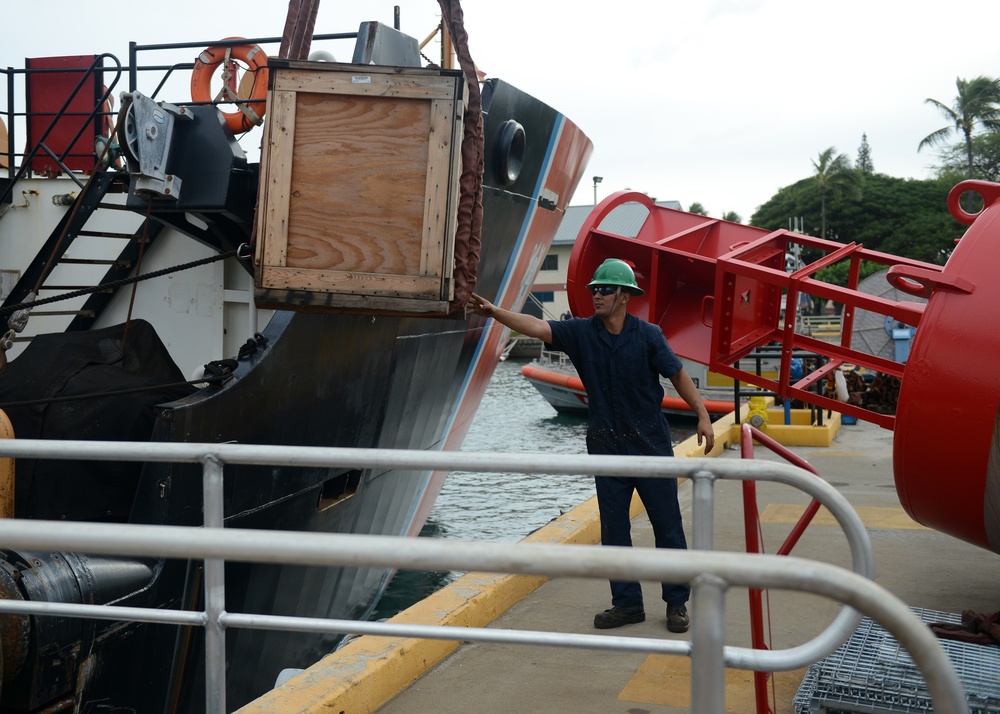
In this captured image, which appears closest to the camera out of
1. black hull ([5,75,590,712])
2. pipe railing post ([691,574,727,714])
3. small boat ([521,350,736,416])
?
pipe railing post ([691,574,727,714])

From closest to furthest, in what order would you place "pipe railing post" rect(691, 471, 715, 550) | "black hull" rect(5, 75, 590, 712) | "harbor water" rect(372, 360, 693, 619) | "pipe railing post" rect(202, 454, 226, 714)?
"pipe railing post" rect(691, 471, 715, 550), "pipe railing post" rect(202, 454, 226, 714), "black hull" rect(5, 75, 590, 712), "harbor water" rect(372, 360, 693, 619)

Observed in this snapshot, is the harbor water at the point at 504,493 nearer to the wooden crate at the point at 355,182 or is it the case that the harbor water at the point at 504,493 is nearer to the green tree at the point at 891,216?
the wooden crate at the point at 355,182

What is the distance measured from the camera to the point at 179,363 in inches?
250

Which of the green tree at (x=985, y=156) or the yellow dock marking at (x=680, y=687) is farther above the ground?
the green tree at (x=985, y=156)

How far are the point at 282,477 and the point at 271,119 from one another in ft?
7.02

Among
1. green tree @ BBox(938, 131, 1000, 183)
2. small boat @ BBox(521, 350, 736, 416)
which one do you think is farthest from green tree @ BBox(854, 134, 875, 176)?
small boat @ BBox(521, 350, 736, 416)

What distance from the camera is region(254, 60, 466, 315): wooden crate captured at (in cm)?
379

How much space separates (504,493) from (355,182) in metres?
10.2

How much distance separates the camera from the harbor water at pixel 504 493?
30.7 feet

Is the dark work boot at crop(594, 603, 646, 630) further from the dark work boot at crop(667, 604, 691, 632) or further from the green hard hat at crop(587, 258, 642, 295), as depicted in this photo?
the green hard hat at crop(587, 258, 642, 295)

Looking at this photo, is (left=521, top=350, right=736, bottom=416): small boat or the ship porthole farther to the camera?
(left=521, top=350, right=736, bottom=416): small boat

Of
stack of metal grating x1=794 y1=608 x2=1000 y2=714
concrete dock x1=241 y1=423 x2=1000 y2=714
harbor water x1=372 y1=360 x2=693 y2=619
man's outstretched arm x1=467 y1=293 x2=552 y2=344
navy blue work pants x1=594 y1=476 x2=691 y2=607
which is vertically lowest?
harbor water x1=372 y1=360 x2=693 y2=619

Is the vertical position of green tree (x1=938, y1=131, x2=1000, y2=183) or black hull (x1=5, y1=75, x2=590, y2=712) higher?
green tree (x1=938, y1=131, x2=1000, y2=183)

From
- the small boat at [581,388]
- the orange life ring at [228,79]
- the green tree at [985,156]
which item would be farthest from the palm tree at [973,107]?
the orange life ring at [228,79]
